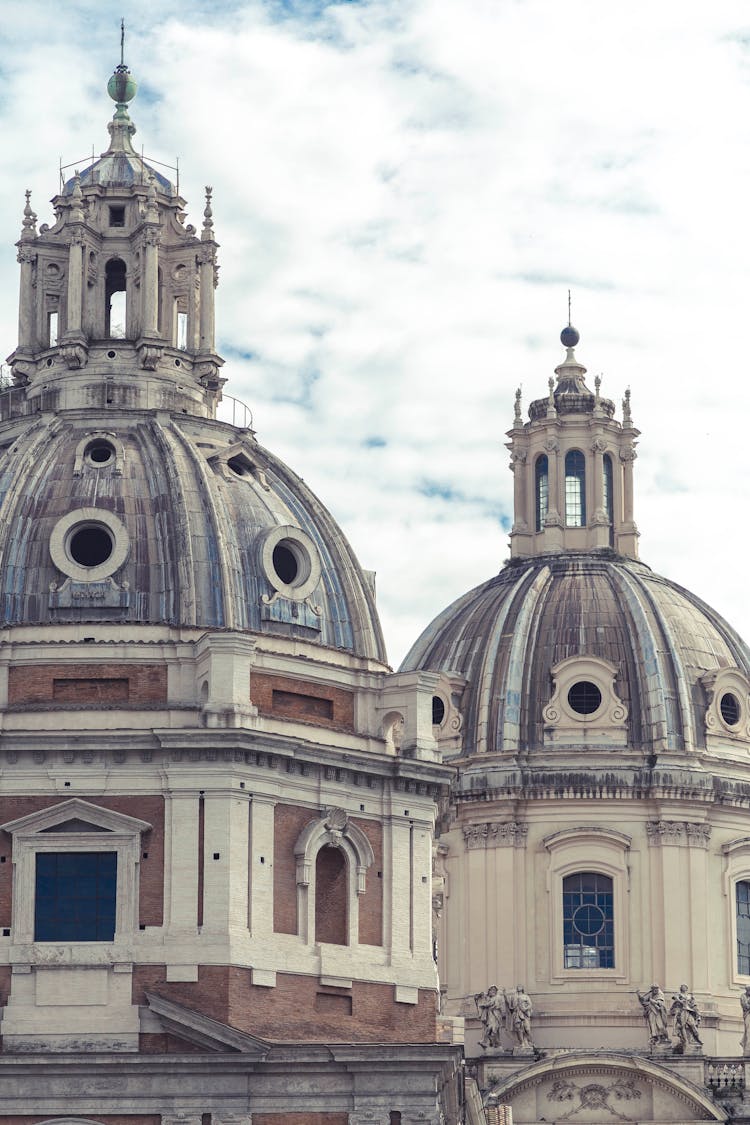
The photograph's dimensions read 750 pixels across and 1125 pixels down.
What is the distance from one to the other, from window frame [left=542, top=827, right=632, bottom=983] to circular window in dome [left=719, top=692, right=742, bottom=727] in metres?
5.54

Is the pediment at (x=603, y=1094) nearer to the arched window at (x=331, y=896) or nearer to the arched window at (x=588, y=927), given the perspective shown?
the arched window at (x=588, y=927)

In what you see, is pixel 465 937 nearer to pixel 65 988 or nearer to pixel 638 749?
pixel 638 749

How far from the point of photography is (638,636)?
3703 inches

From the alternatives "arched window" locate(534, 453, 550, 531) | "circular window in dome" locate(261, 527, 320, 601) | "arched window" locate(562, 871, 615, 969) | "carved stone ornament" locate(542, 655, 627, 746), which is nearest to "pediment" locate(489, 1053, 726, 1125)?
"arched window" locate(562, 871, 615, 969)

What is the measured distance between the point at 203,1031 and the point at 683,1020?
24.6 meters

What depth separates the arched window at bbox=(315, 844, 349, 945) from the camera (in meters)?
69.5

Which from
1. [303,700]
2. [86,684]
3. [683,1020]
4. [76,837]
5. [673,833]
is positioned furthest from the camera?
[673,833]

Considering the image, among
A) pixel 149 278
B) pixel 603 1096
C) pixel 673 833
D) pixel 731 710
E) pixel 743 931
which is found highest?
pixel 149 278

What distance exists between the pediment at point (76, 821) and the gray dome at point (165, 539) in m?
5.03

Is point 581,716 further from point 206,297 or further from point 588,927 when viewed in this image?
point 206,297

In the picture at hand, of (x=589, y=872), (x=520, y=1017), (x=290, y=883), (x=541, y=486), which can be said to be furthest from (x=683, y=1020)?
(x=541, y=486)

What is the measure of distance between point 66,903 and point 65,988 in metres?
2.02

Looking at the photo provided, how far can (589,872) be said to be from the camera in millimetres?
91625

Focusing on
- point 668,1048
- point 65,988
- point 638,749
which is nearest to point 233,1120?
point 65,988
